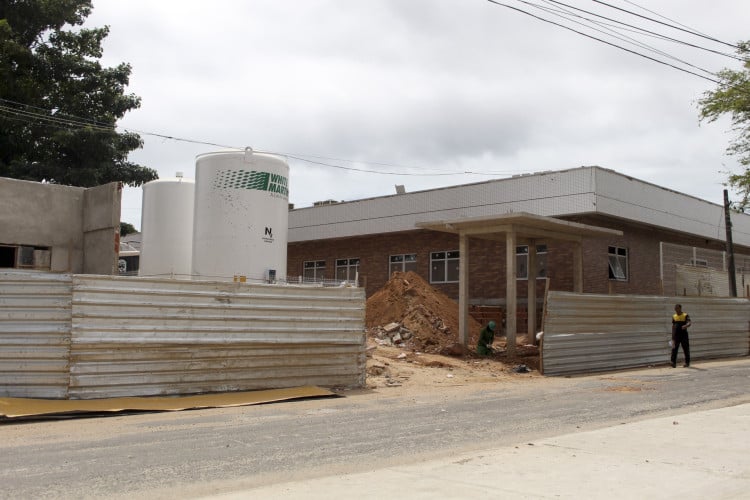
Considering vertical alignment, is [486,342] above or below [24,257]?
below

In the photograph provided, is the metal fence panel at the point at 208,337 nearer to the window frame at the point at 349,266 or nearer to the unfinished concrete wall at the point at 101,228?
the unfinished concrete wall at the point at 101,228

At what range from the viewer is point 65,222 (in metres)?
16.0

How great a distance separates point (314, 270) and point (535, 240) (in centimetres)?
1642

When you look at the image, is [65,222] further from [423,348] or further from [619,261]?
[619,261]

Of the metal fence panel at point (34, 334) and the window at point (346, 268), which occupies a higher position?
the window at point (346, 268)

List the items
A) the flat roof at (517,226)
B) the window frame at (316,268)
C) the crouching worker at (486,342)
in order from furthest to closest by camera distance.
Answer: the window frame at (316,268)
the crouching worker at (486,342)
the flat roof at (517,226)

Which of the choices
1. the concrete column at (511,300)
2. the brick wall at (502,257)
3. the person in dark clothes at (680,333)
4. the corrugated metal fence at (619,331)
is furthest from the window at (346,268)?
the person in dark clothes at (680,333)

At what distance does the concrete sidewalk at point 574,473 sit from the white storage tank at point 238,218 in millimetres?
8881

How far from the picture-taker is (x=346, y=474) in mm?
6777

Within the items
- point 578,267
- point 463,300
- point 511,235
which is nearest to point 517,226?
point 511,235

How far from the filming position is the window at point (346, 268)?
35.3m

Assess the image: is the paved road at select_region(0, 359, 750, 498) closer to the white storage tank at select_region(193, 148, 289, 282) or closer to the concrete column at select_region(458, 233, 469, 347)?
the white storage tank at select_region(193, 148, 289, 282)

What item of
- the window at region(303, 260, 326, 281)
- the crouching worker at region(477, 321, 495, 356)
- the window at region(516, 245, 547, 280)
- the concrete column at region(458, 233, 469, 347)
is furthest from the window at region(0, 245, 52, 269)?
the window at region(303, 260, 326, 281)

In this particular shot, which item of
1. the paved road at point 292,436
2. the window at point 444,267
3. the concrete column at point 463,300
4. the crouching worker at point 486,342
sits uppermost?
the window at point 444,267
